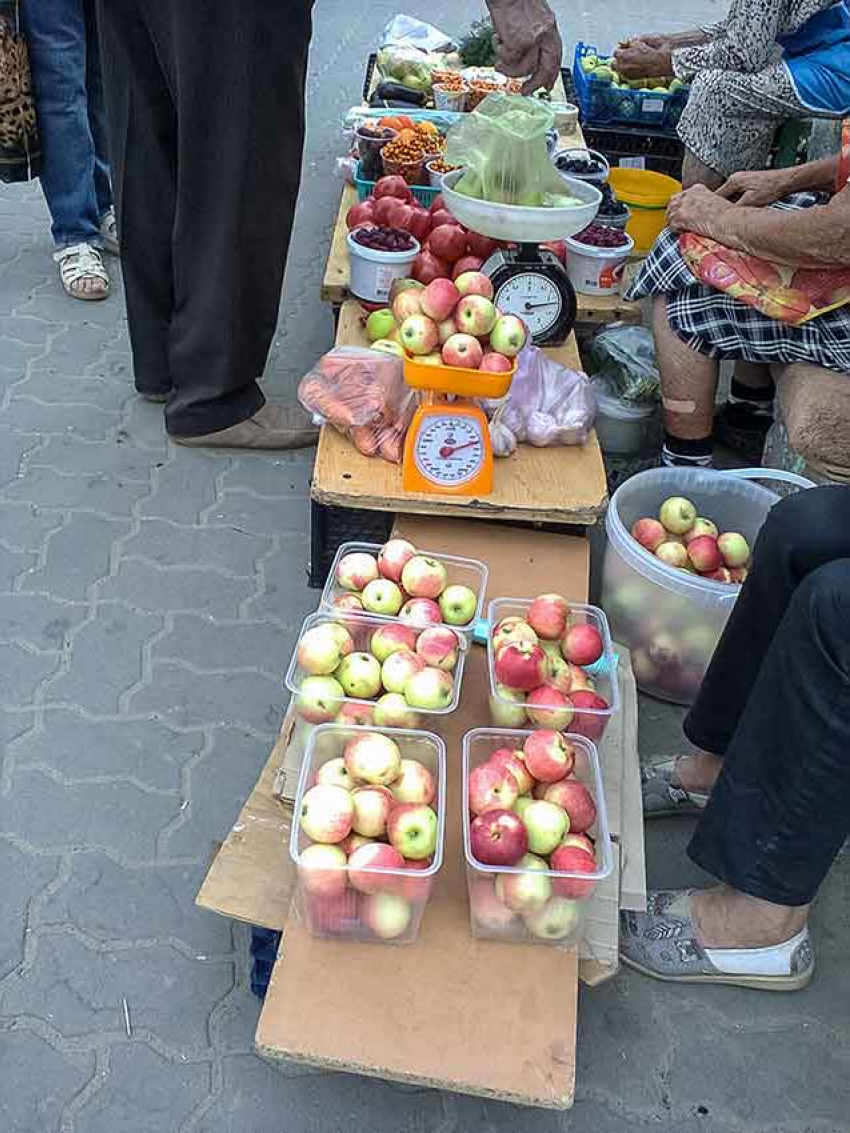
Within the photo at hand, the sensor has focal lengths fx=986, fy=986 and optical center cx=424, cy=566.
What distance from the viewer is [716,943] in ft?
6.21

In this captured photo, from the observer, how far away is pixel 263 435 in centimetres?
330

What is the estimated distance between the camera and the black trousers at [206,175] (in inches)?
102

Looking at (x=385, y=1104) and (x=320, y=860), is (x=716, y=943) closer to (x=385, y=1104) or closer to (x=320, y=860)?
(x=385, y=1104)

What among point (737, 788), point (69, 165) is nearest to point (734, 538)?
point (737, 788)

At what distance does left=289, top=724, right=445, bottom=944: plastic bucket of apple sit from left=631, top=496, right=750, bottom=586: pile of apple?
1040 mm

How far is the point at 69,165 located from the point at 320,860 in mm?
3384

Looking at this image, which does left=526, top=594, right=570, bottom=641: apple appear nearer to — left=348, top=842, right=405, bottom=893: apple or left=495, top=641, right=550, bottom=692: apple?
left=495, top=641, right=550, bottom=692: apple

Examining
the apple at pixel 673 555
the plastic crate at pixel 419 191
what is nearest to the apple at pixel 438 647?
the apple at pixel 673 555

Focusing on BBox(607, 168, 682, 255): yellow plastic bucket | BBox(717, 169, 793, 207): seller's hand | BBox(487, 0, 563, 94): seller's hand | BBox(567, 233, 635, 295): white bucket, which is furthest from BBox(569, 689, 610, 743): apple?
BBox(607, 168, 682, 255): yellow plastic bucket

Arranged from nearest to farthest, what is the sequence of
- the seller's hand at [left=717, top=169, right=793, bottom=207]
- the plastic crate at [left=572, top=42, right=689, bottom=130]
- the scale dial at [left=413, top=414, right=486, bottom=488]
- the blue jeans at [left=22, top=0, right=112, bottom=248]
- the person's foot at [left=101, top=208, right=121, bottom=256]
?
1. the scale dial at [left=413, top=414, right=486, bottom=488]
2. the seller's hand at [left=717, top=169, right=793, bottom=207]
3. the blue jeans at [left=22, top=0, right=112, bottom=248]
4. the person's foot at [left=101, top=208, right=121, bottom=256]
5. the plastic crate at [left=572, top=42, right=689, bottom=130]

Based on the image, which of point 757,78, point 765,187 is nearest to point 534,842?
point 765,187

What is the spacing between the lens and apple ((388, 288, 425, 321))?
2.48 m

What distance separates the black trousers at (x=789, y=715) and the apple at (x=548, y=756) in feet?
0.89

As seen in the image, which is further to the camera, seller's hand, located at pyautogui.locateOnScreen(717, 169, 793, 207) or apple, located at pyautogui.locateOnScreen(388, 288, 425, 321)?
seller's hand, located at pyautogui.locateOnScreen(717, 169, 793, 207)
